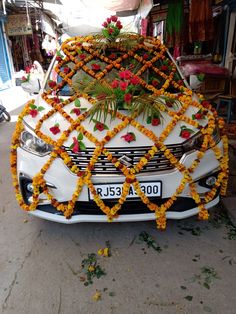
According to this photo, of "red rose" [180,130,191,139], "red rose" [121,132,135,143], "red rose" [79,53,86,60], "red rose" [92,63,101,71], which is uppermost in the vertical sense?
"red rose" [79,53,86,60]

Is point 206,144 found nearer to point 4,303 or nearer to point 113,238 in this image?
point 113,238

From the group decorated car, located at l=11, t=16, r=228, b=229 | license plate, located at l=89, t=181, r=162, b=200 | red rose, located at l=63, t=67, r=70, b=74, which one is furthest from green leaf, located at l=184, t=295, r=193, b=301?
red rose, located at l=63, t=67, r=70, b=74

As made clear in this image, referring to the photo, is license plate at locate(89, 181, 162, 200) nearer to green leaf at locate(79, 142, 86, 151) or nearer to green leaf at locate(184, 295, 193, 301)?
green leaf at locate(79, 142, 86, 151)

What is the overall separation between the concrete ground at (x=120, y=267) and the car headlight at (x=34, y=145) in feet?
2.84

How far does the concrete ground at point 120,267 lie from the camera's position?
72.2 inches

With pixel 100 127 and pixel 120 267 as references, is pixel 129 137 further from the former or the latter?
pixel 120 267

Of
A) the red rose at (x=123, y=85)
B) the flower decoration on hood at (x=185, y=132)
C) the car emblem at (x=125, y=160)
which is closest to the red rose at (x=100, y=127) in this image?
the car emblem at (x=125, y=160)

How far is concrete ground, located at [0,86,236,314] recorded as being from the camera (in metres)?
1.83

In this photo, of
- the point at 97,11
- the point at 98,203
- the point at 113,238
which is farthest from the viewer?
the point at 97,11

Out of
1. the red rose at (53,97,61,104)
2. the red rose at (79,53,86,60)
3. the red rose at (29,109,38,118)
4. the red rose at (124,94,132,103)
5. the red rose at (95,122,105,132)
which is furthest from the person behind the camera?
the red rose at (79,53,86,60)

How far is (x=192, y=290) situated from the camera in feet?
6.30

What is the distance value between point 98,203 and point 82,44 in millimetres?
2039

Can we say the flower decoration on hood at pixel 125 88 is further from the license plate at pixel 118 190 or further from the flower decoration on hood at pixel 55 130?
the license plate at pixel 118 190

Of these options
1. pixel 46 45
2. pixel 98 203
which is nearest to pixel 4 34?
pixel 46 45
